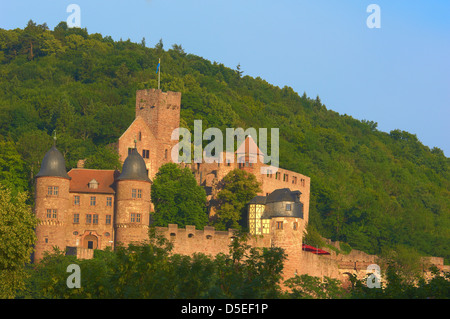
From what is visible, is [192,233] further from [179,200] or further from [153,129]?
[153,129]

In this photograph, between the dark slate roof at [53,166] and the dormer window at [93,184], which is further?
the dormer window at [93,184]

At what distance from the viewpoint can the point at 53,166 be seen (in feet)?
247

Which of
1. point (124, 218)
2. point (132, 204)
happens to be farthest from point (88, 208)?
point (132, 204)

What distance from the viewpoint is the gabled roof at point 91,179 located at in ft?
254

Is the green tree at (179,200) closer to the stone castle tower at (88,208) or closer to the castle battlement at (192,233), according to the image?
the stone castle tower at (88,208)

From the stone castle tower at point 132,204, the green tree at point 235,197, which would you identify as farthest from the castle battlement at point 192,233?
the green tree at point 235,197

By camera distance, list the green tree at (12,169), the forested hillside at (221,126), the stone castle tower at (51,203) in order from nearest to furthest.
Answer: the stone castle tower at (51,203), the green tree at (12,169), the forested hillside at (221,126)

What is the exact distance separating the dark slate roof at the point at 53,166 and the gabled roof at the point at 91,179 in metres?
1.83

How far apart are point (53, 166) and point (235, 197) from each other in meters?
15.4

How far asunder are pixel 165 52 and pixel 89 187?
79875 millimetres

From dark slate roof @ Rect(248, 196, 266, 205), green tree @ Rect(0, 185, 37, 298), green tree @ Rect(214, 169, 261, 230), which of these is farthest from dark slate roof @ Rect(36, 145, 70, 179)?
dark slate roof @ Rect(248, 196, 266, 205)

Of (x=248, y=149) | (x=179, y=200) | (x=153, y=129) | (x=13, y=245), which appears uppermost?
(x=153, y=129)
